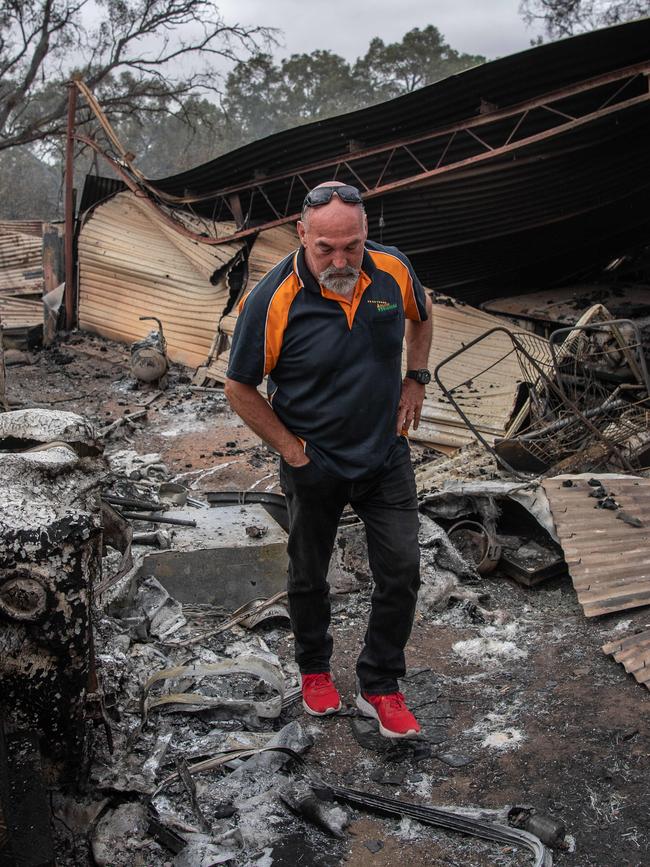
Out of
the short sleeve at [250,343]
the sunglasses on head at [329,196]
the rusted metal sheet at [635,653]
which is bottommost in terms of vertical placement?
the rusted metal sheet at [635,653]

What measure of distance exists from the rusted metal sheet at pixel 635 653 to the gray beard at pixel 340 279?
2189mm

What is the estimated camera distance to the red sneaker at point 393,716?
10.6 feet

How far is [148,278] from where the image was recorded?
1450 centimetres

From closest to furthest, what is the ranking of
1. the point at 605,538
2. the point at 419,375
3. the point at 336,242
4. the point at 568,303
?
1. the point at 336,242
2. the point at 419,375
3. the point at 605,538
4. the point at 568,303

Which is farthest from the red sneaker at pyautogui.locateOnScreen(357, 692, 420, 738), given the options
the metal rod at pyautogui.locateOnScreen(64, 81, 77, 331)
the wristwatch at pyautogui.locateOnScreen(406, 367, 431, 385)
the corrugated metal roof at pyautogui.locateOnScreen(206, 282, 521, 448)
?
the metal rod at pyautogui.locateOnScreen(64, 81, 77, 331)

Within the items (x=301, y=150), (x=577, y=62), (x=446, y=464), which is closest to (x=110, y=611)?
(x=446, y=464)

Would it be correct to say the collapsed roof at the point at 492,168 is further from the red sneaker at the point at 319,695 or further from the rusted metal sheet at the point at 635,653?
the red sneaker at the point at 319,695

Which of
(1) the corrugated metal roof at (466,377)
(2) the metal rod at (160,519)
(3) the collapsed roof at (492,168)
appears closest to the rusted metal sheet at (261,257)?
(3) the collapsed roof at (492,168)

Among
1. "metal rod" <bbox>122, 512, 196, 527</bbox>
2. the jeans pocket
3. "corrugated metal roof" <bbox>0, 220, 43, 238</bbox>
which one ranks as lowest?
"metal rod" <bbox>122, 512, 196, 527</bbox>

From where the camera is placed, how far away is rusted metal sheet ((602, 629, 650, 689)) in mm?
3650

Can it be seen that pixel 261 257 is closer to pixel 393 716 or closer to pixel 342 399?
pixel 342 399

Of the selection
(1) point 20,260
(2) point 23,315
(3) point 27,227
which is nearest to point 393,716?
(2) point 23,315

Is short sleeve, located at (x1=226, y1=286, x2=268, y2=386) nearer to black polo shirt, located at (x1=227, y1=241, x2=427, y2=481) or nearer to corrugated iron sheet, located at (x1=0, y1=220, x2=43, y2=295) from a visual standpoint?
black polo shirt, located at (x1=227, y1=241, x2=427, y2=481)

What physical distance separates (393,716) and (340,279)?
5.70 ft
